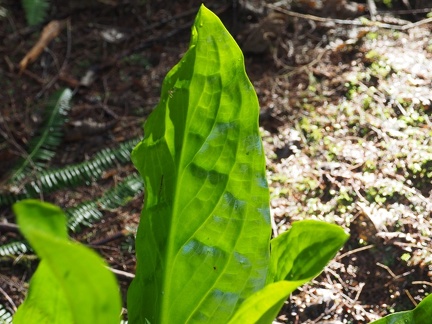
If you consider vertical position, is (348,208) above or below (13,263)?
above

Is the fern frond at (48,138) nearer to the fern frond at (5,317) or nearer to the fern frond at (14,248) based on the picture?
the fern frond at (14,248)

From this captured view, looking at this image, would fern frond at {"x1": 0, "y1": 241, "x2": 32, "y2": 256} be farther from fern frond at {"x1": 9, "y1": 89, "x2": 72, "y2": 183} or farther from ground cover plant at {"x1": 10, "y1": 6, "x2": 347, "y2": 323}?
ground cover plant at {"x1": 10, "y1": 6, "x2": 347, "y2": 323}

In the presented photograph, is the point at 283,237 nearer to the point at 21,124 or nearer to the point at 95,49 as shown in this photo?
the point at 21,124

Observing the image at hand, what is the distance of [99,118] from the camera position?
299cm

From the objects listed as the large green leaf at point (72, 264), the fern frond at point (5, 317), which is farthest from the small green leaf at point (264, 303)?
the fern frond at point (5, 317)

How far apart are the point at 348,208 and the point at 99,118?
56.6 inches

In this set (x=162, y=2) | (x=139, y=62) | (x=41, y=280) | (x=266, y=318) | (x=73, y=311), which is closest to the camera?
(x=73, y=311)

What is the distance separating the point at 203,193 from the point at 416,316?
0.55m

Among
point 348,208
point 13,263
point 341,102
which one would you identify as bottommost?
point 13,263

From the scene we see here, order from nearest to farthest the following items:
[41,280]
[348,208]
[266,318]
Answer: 1. [266,318]
2. [41,280]
3. [348,208]

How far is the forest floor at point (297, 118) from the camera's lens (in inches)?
76.4

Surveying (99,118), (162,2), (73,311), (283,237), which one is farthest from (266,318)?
(162,2)

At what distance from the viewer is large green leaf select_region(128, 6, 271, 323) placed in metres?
1.38

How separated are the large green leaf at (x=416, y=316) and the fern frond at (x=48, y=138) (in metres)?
1.86
